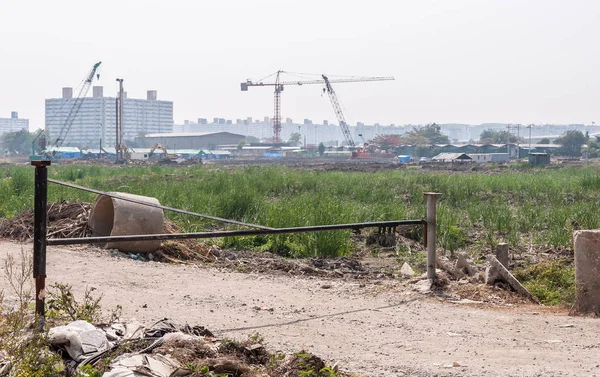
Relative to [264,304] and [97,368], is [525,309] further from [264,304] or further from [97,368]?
[97,368]

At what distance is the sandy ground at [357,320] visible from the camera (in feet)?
20.8

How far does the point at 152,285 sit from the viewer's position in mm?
9641

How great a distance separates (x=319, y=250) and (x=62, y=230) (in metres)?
4.71

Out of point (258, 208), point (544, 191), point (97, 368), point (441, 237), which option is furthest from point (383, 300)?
point (544, 191)

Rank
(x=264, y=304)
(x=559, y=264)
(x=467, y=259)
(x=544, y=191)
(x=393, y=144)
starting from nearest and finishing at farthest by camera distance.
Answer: (x=264, y=304)
(x=467, y=259)
(x=559, y=264)
(x=544, y=191)
(x=393, y=144)

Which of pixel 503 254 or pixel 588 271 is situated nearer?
pixel 588 271

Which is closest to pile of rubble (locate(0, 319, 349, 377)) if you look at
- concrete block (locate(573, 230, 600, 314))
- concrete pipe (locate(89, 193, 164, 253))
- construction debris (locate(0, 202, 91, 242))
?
concrete block (locate(573, 230, 600, 314))

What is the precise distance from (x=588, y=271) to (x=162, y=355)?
489 cm

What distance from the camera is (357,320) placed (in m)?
7.94

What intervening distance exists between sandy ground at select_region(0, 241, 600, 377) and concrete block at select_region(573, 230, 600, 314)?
1.27 feet

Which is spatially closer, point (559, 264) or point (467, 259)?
point (467, 259)

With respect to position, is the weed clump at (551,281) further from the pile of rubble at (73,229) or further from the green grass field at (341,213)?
the pile of rubble at (73,229)

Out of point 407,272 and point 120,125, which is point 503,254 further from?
point 120,125

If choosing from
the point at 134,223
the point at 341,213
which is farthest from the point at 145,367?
the point at 341,213
